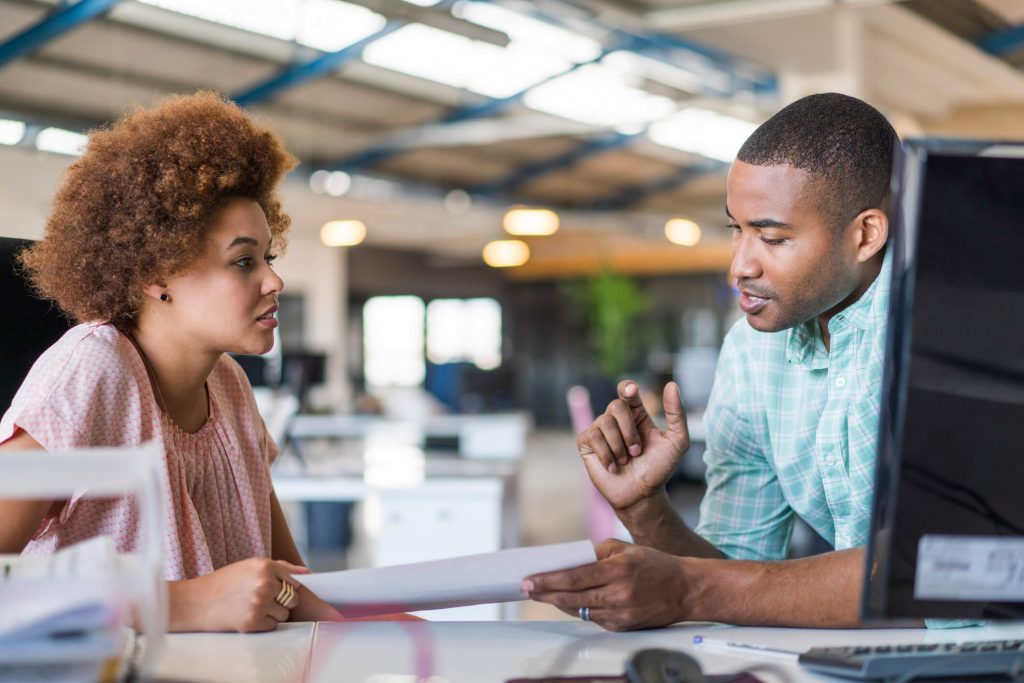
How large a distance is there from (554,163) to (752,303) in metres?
12.0

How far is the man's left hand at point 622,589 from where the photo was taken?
127cm

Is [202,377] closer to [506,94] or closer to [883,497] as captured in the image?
[883,497]

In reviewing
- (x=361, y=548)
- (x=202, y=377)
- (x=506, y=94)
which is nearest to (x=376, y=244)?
(x=506, y=94)

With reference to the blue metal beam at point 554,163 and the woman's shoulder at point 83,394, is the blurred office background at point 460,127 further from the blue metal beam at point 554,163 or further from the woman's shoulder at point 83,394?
the woman's shoulder at point 83,394

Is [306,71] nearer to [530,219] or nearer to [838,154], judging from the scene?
[530,219]

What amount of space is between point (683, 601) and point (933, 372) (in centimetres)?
52

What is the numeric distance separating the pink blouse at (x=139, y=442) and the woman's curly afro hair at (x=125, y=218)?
110mm

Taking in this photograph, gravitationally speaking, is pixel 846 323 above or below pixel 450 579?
above

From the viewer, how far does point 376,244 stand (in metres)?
17.5

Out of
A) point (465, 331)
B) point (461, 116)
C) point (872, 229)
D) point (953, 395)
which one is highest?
point (461, 116)

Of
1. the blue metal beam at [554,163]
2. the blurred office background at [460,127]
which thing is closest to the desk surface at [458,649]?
the blurred office background at [460,127]

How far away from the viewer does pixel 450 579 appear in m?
1.30

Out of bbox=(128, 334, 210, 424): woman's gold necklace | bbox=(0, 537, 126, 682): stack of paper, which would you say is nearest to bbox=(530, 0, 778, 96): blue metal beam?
bbox=(128, 334, 210, 424): woman's gold necklace

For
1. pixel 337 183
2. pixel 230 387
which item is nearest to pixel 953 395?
pixel 230 387
